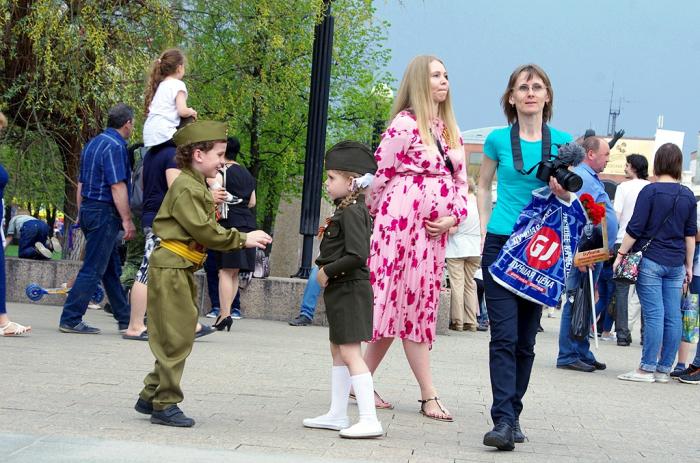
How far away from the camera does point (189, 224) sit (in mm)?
6098

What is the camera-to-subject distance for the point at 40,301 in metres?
14.1

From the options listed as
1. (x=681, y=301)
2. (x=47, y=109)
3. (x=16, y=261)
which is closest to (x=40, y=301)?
(x=16, y=261)

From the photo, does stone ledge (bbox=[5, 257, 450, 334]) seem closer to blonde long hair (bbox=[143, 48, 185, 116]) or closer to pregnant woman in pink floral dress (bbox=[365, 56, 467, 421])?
blonde long hair (bbox=[143, 48, 185, 116])

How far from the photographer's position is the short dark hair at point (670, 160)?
33.1ft

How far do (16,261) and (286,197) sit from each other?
21.9 m

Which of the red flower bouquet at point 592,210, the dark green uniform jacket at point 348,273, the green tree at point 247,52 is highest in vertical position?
the green tree at point 247,52

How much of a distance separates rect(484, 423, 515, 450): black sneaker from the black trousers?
0.23 feet

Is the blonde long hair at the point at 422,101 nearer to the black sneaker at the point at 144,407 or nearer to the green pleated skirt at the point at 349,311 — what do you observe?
the green pleated skirt at the point at 349,311

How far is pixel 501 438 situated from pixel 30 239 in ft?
33.4

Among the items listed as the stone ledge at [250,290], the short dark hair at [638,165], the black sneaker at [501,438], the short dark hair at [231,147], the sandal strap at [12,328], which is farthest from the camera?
the stone ledge at [250,290]

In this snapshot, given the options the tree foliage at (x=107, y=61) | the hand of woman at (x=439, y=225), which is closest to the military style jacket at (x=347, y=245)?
the hand of woman at (x=439, y=225)

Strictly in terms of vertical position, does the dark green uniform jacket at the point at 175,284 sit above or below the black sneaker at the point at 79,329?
above

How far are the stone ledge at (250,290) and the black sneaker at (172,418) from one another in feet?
25.9

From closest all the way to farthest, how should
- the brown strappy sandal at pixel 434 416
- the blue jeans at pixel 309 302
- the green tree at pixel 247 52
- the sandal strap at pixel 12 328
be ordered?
the brown strappy sandal at pixel 434 416 < the sandal strap at pixel 12 328 < the blue jeans at pixel 309 302 < the green tree at pixel 247 52
